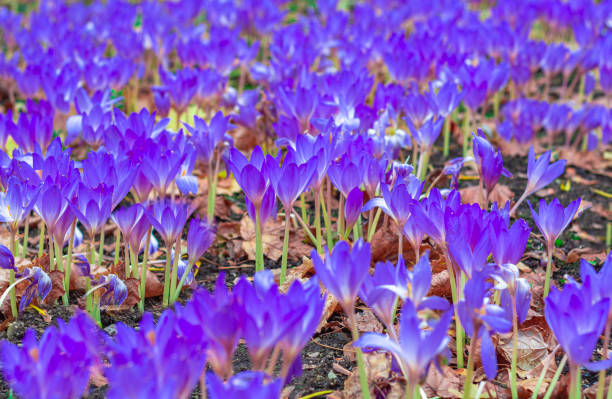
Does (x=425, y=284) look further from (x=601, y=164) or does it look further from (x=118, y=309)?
(x=601, y=164)

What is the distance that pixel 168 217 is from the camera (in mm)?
2146

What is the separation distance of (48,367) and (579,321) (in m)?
1.10

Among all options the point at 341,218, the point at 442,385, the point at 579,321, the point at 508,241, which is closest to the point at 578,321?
the point at 579,321

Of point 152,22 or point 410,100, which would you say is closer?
point 410,100

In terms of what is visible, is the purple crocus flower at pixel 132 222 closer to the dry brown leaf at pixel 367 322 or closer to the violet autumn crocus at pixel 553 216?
the dry brown leaf at pixel 367 322

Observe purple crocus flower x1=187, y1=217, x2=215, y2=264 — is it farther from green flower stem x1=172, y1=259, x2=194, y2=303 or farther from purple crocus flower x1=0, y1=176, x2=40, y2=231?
purple crocus flower x1=0, y1=176, x2=40, y2=231

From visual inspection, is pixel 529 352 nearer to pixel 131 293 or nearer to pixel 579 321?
pixel 579 321

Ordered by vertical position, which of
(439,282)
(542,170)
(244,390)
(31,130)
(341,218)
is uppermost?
(31,130)

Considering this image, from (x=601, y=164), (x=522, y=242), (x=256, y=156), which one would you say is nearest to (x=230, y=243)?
(x=256, y=156)

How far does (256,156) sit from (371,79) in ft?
3.93

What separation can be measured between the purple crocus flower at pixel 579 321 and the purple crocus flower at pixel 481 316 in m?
0.10

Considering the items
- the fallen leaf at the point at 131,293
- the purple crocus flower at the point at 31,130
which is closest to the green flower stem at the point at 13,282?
the fallen leaf at the point at 131,293

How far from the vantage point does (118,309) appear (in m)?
2.29

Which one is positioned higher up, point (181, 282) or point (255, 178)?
point (255, 178)
